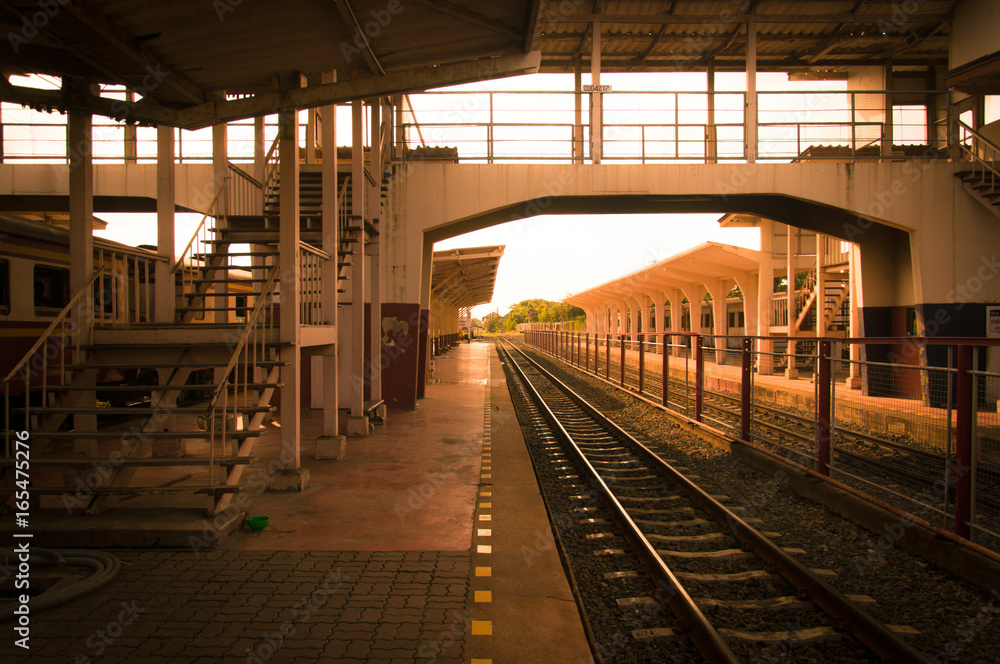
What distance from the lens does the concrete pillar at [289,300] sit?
238 inches

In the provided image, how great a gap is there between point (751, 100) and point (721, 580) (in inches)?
458

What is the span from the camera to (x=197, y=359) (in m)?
5.84

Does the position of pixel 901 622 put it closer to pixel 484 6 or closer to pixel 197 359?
pixel 484 6

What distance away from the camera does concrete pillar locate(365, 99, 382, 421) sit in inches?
409

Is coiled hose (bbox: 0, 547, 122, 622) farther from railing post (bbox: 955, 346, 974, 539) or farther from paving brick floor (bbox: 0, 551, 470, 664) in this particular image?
railing post (bbox: 955, 346, 974, 539)

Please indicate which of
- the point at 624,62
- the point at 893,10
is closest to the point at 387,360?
the point at 624,62

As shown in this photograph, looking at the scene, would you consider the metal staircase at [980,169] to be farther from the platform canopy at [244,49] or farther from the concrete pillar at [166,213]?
the concrete pillar at [166,213]

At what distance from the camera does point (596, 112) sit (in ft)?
40.6

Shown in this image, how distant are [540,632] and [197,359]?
4.46 metres

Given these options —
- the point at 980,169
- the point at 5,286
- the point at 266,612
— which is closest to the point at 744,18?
the point at 980,169

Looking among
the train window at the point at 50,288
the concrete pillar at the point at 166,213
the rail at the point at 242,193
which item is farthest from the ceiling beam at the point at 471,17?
the train window at the point at 50,288

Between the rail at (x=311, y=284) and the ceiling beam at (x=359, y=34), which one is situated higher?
the ceiling beam at (x=359, y=34)

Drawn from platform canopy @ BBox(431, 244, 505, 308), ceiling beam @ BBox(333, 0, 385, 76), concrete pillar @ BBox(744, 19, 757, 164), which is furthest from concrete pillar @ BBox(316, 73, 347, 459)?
platform canopy @ BBox(431, 244, 505, 308)

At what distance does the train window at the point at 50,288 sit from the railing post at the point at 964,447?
1171cm
